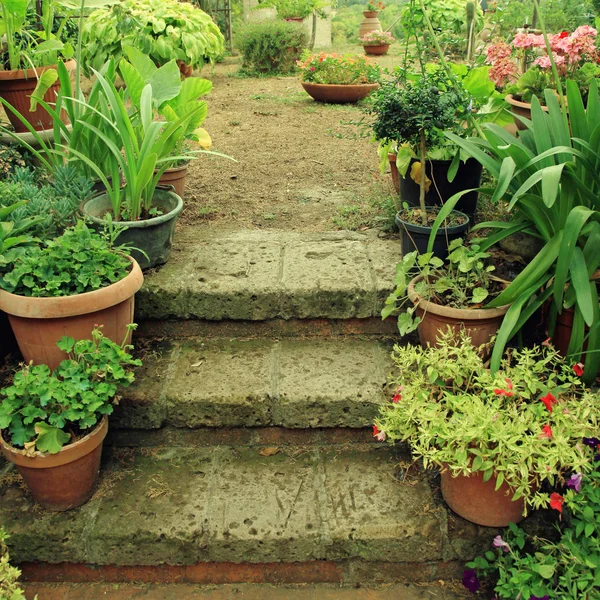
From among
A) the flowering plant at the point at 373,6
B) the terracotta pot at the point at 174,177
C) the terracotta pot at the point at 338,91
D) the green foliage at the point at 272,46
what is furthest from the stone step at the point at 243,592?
the flowering plant at the point at 373,6

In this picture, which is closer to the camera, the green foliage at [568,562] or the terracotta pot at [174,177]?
the green foliage at [568,562]

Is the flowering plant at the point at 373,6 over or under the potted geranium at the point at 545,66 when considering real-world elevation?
over

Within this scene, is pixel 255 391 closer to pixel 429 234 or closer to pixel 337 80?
pixel 429 234

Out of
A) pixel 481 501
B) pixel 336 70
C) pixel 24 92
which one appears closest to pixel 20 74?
pixel 24 92

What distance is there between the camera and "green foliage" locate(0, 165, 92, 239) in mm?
2365

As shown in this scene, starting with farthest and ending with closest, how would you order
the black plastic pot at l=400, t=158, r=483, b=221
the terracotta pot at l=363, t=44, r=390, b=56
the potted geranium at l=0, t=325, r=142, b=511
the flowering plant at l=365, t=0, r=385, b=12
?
the flowering plant at l=365, t=0, r=385, b=12 → the terracotta pot at l=363, t=44, r=390, b=56 → the black plastic pot at l=400, t=158, r=483, b=221 → the potted geranium at l=0, t=325, r=142, b=511

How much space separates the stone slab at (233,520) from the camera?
1.97 meters

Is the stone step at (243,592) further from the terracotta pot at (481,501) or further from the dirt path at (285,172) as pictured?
the dirt path at (285,172)

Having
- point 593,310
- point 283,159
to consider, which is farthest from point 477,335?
point 283,159

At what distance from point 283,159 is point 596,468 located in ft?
9.33

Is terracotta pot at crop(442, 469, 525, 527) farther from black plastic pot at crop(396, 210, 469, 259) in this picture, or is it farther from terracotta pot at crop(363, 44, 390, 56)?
terracotta pot at crop(363, 44, 390, 56)

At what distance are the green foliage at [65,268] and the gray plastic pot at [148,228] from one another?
0.31m

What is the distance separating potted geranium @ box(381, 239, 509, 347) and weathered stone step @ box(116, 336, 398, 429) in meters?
0.24

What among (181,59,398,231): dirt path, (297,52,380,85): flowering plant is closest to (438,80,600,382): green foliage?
(181,59,398,231): dirt path
